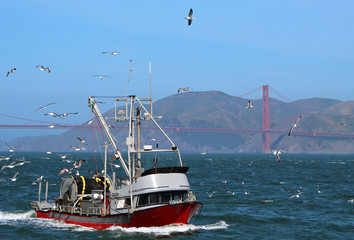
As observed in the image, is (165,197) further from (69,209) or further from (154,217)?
(69,209)

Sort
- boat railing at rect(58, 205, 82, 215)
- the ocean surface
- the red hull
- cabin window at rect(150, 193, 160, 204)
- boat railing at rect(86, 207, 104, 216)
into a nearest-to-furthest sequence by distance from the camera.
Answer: the red hull, cabin window at rect(150, 193, 160, 204), the ocean surface, boat railing at rect(86, 207, 104, 216), boat railing at rect(58, 205, 82, 215)

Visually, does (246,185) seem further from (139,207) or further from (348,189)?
(139,207)

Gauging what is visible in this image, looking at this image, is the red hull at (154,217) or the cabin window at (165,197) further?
the cabin window at (165,197)

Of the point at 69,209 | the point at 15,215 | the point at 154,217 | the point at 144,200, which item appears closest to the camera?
the point at 154,217

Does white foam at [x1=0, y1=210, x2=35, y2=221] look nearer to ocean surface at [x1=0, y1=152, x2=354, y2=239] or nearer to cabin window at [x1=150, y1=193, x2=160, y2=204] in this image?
ocean surface at [x1=0, y1=152, x2=354, y2=239]

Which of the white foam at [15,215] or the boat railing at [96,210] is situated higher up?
the boat railing at [96,210]

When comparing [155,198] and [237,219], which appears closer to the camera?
[155,198]

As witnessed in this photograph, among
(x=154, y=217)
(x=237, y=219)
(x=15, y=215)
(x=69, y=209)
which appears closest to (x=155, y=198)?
(x=154, y=217)

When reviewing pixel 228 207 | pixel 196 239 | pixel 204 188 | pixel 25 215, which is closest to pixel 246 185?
pixel 204 188

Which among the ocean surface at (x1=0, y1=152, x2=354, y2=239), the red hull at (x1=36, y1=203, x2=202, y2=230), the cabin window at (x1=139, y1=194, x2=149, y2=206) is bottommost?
the ocean surface at (x1=0, y1=152, x2=354, y2=239)

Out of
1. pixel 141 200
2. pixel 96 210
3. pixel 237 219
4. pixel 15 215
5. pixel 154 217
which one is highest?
pixel 141 200

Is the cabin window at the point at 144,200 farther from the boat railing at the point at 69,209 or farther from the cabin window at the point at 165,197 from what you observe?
the boat railing at the point at 69,209

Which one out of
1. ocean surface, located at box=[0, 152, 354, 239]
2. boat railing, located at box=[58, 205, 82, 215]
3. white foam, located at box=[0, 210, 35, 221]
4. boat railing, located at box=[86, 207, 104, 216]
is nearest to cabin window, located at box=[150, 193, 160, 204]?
ocean surface, located at box=[0, 152, 354, 239]

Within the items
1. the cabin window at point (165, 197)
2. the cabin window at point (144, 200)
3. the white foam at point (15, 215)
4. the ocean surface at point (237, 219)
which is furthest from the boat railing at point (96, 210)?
the white foam at point (15, 215)
